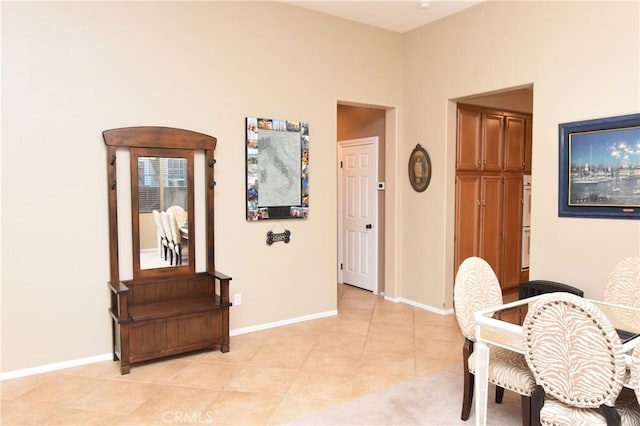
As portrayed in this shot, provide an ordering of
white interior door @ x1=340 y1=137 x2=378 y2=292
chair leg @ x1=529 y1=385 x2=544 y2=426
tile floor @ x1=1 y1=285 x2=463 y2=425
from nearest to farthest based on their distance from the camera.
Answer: chair leg @ x1=529 y1=385 x2=544 y2=426 → tile floor @ x1=1 y1=285 x2=463 y2=425 → white interior door @ x1=340 y1=137 x2=378 y2=292

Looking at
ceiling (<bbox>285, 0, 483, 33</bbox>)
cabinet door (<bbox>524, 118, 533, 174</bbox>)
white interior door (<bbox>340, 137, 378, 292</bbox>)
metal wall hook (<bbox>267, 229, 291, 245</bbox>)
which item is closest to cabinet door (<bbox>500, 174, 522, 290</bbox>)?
cabinet door (<bbox>524, 118, 533, 174</bbox>)

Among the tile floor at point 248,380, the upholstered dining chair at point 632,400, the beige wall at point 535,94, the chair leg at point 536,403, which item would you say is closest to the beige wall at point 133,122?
the tile floor at point 248,380

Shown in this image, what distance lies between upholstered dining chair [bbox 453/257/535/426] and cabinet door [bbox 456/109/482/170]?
2484mm

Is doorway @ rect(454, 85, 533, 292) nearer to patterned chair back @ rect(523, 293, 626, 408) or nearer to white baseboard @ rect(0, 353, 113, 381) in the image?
patterned chair back @ rect(523, 293, 626, 408)

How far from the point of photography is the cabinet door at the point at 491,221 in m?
5.43

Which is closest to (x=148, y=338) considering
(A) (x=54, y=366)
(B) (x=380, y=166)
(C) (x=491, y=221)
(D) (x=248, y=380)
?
(A) (x=54, y=366)

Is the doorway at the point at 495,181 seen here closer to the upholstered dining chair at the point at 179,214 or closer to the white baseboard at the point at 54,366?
the upholstered dining chair at the point at 179,214

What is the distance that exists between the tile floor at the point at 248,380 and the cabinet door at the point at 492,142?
2.10m

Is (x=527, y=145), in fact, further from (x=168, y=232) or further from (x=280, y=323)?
(x=168, y=232)

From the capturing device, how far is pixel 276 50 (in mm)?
4504

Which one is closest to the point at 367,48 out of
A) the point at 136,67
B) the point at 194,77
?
the point at 194,77

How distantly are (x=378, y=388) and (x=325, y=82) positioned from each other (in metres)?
3.12

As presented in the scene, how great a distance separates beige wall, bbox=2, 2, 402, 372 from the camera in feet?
11.0

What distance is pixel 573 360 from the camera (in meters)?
1.90
